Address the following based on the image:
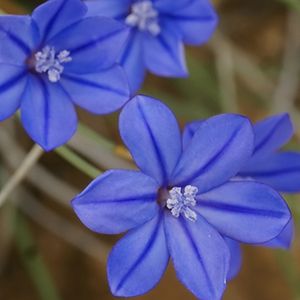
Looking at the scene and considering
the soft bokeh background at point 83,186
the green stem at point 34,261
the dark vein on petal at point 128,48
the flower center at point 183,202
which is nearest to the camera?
the flower center at point 183,202

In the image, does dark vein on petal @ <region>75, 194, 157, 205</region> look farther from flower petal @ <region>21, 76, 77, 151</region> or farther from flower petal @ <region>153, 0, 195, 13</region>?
flower petal @ <region>153, 0, 195, 13</region>

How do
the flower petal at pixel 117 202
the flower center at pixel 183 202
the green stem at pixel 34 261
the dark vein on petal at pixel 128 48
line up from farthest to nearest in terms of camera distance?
1. the green stem at pixel 34 261
2. the dark vein on petal at pixel 128 48
3. the flower center at pixel 183 202
4. the flower petal at pixel 117 202

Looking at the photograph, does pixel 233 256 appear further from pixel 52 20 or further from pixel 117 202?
pixel 52 20

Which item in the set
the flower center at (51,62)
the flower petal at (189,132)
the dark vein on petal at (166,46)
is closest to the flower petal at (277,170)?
the flower petal at (189,132)

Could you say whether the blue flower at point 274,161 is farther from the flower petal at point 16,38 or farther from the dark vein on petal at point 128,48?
the flower petal at point 16,38

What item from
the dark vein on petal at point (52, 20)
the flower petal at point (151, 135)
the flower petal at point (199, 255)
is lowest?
the flower petal at point (199, 255)

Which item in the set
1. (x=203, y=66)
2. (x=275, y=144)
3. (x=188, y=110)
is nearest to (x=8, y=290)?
(x=188, y=110)

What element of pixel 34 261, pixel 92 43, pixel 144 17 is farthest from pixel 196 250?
pixel 34 261
